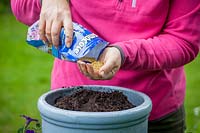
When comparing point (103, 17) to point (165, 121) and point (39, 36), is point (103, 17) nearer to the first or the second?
point (39, 36)

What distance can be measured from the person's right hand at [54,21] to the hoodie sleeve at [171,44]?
0.44 feet

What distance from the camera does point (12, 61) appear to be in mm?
4832

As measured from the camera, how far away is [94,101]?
1243 millimetres

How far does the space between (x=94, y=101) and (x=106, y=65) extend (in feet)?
0.36

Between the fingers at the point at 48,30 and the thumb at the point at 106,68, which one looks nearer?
the thumb at the point at 106,68

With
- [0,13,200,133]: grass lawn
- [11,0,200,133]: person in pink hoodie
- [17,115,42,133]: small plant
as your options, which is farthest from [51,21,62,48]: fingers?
[0,13,200,133]: grass lawn

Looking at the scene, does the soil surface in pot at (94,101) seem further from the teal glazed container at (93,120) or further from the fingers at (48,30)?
the fingers at (48,30)

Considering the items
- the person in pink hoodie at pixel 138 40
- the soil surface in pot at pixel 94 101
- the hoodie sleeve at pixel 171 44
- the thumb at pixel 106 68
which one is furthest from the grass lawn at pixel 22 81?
the thumb at pixel 106 68

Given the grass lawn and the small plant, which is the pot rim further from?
the grass lawn

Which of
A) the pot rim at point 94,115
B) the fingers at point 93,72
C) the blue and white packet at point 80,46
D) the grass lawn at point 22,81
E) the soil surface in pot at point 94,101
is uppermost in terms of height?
the blue and white packet at point 80,46

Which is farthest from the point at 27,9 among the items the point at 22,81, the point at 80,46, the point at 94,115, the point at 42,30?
the point at 22,81

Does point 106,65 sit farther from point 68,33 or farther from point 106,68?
point 68,33

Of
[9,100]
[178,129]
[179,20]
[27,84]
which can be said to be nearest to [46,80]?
[27,84]

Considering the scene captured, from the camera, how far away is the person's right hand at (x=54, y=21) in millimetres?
1272
